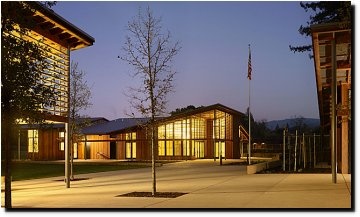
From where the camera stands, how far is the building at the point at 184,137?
49031mm

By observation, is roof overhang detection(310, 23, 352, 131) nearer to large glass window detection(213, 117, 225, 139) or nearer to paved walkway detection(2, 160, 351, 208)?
paved walkway detection(2, 160, 351, 208)

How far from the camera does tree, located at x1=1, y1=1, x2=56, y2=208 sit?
1015 centimetres

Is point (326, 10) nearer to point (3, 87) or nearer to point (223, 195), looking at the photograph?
point (223, 195)

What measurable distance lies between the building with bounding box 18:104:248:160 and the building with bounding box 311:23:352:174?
2241 cm

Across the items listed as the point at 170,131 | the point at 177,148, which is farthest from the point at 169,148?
the point at 170,131

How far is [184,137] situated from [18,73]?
39.5m

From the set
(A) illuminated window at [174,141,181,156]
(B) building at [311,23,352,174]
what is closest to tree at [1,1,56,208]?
(B) building at [311,23,352,174]

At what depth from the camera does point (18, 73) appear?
1027cm

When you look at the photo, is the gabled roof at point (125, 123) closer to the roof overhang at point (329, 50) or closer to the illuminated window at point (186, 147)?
the illuminated window at point (186, 147)

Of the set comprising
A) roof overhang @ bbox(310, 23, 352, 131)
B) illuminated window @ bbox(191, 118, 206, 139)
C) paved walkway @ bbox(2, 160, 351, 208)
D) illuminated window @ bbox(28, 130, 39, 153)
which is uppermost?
roof overhang @ bbox(310, 23, 352, 131)

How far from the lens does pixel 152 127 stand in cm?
1558

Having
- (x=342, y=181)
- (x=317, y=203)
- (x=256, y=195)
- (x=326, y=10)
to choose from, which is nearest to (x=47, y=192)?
(x=256, y=195)

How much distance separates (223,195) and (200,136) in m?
34.7

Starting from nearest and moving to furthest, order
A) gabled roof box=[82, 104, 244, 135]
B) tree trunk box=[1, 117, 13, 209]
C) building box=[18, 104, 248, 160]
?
tree trunk box=[1, 117, 13, 209] < gabled roof box=[82, 104, 244, 135] < building box=[18, 104, 248, 160]
